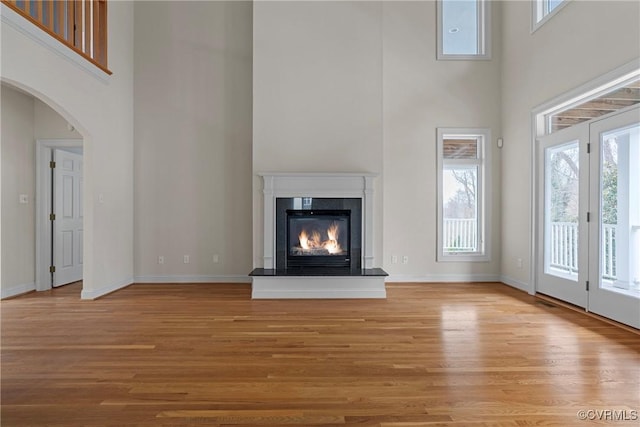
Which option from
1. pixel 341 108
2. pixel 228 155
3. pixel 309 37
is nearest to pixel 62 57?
pixel 228 155

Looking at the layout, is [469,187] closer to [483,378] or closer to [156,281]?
[483,378]

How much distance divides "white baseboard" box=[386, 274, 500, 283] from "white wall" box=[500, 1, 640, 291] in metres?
0.24

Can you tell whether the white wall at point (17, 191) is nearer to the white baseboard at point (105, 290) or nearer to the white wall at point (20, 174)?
the white wall at point (20, 174)

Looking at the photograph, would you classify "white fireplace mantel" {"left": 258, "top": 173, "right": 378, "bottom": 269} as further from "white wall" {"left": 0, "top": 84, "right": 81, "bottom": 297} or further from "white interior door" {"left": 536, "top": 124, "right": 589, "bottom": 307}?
"white wall" {"left": 0, "top": 84, "right": 81, "bottom": 297}

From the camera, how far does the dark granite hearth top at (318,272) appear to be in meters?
4.60

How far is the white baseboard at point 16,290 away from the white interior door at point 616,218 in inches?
272

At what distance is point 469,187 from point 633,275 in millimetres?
2648

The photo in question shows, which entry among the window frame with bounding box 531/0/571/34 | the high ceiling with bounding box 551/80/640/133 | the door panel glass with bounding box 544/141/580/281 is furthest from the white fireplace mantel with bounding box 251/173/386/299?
the window frame with bounding box 531/0/571/34

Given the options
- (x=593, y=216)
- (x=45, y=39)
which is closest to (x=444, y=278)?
(x=593, y=216)

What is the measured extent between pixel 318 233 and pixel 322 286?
81 cm

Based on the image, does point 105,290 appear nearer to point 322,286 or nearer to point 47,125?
point 47,125

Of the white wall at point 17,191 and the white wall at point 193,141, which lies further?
the white wall at point 193,141

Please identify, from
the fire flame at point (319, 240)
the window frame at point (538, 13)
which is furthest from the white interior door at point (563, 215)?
the fire flame at point (319, 240)

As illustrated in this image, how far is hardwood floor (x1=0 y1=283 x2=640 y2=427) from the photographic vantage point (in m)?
1.96
